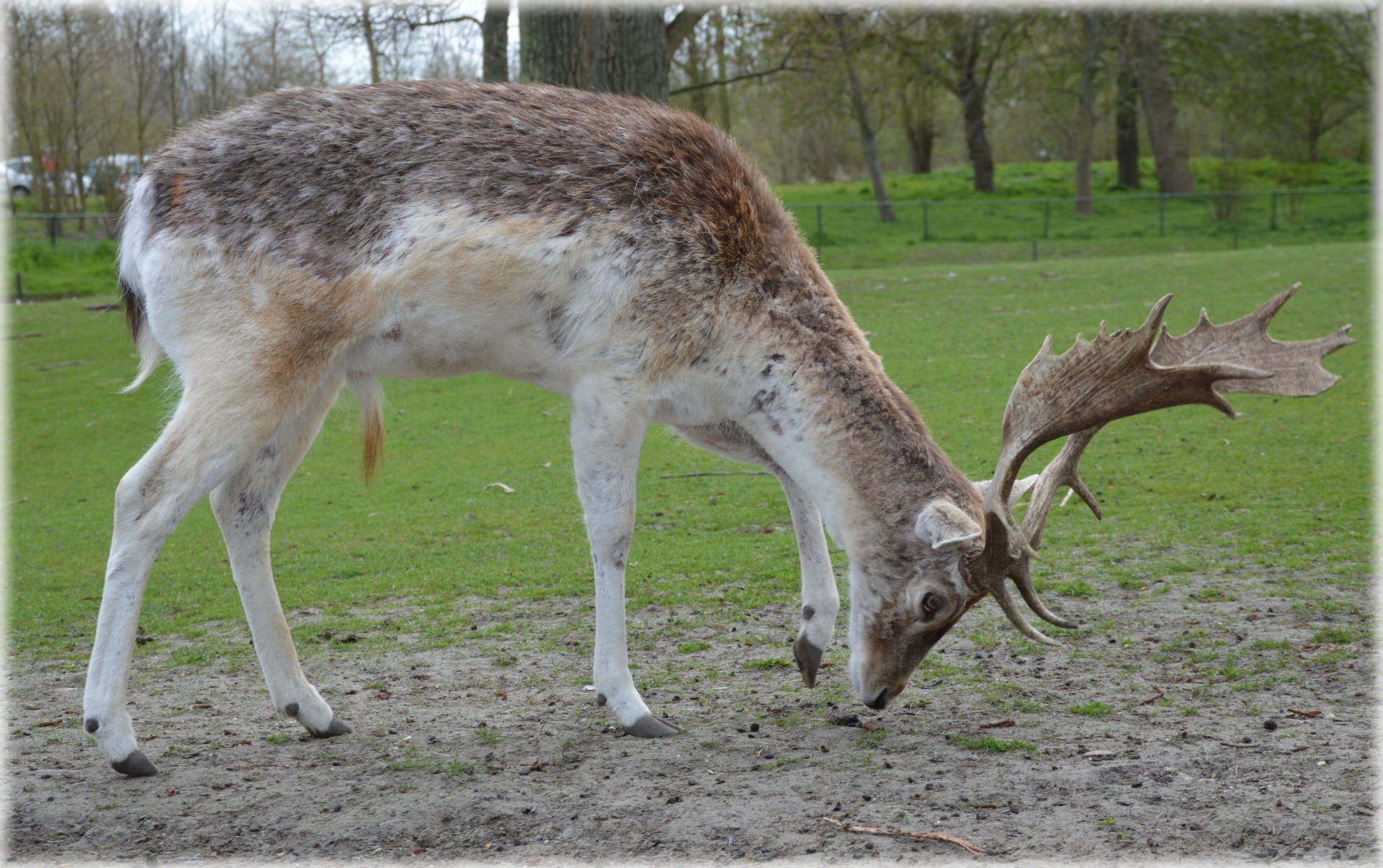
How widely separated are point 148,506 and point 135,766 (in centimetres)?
96

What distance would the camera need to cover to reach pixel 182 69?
98.8ft

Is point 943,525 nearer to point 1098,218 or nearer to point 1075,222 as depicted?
point 1075,222

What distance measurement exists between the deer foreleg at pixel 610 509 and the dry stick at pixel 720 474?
509 centimetres

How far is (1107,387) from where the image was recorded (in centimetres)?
478

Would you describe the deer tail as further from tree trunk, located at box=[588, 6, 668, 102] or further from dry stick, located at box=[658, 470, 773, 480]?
tree trunk, located at box=[588, 6, 668, 102]

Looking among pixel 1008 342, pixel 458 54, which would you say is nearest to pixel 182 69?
pixel 458 54

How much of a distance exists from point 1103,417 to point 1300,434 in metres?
6.62

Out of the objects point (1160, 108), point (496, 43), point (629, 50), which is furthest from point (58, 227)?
point (1160, 108)

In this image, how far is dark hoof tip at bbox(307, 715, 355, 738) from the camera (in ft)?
16.8

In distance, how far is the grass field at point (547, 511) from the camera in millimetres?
6961

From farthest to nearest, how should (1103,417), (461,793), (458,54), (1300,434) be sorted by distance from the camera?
1. (458,54)
2. (1300,434)
3. (1103,417)
4. (461,793)

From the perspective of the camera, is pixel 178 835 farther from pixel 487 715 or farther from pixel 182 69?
pixel 182 69

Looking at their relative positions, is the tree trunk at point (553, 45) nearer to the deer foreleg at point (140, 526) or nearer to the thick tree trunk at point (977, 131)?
the deer foreleg at point (140, 526)

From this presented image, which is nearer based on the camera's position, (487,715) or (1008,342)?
(487,715)
